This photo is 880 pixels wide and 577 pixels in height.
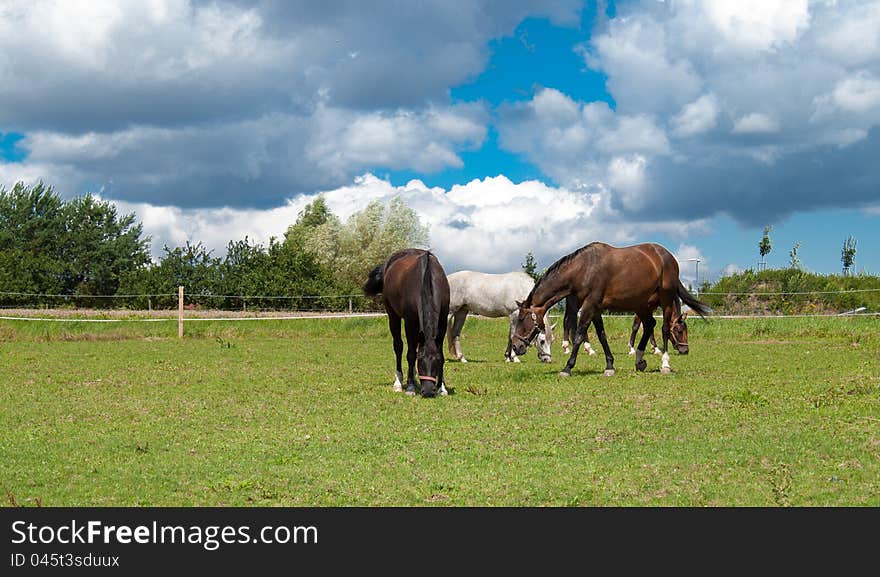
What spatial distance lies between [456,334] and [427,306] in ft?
25.1

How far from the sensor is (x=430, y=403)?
10336 mm

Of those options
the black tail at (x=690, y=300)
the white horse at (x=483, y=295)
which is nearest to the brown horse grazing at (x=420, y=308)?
the black tail at (x=690, y=300)

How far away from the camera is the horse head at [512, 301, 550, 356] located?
44.7 ft

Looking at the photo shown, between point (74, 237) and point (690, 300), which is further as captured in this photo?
point (74, 237)

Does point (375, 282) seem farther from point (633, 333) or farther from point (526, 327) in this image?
point (633, 333)

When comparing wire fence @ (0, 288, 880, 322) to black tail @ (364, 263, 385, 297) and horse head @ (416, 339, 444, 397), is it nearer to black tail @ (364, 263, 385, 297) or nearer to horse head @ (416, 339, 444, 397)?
black tail @ (364, 263, 385, 297)

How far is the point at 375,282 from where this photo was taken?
1242 cm

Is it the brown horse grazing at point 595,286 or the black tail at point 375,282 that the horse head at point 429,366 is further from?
the brown horse grazing at point 595,286

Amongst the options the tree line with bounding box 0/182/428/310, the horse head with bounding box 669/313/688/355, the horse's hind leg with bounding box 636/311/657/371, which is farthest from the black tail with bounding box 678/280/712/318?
the tree line with bounding box 0/182/428/310

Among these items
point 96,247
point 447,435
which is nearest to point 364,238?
point 96,247

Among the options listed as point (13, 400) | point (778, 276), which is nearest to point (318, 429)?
point (13, 400)

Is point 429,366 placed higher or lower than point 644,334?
lower

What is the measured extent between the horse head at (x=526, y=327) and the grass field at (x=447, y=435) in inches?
22.7

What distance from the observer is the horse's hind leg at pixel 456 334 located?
18.0 meters
